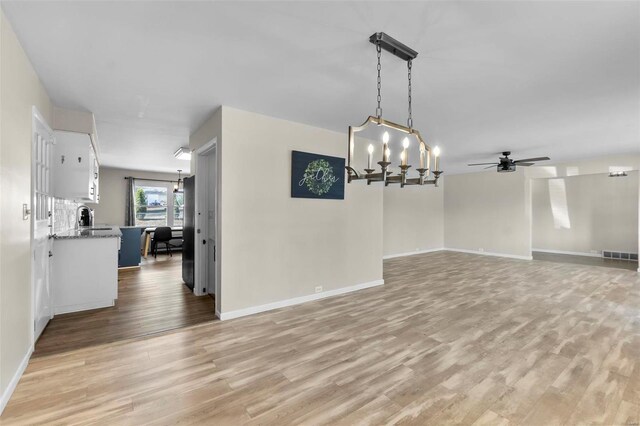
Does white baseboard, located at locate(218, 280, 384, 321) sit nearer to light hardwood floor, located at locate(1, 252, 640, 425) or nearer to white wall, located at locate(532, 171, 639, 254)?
light hardwood floor, located at locate(1, 252, 640, 425)

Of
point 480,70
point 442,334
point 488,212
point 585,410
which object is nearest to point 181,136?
point 480,70

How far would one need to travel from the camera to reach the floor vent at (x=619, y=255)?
7910 millimetres

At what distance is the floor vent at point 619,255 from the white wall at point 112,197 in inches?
569

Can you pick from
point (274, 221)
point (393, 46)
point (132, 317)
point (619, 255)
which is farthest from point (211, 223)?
point (619, 255)

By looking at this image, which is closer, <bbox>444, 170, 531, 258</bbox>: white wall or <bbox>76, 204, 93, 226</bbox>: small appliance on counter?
<bbox>76, 204, 93, 226</bbox>: small appliance on counter

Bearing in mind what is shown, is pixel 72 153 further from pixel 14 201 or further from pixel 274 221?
pixel 274 221

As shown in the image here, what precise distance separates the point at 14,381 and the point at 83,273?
76.8 inches

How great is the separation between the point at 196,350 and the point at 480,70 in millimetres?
3741

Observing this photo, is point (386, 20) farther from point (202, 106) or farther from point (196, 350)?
point (196, 350)

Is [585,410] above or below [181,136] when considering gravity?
below

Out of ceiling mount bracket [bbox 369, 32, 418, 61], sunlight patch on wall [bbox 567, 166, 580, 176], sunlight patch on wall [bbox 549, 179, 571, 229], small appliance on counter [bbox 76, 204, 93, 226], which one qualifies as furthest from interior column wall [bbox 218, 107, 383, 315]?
sunlight patch on wall [bbox 549, 179, 571, 229]

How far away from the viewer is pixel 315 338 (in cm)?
307

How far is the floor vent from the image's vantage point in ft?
26.0

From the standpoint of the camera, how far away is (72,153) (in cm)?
371
